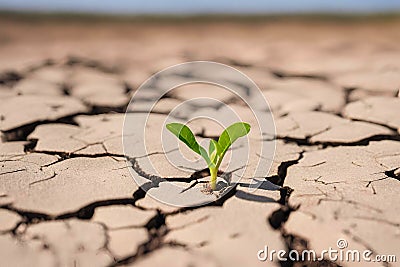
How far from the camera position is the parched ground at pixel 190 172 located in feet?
4.15

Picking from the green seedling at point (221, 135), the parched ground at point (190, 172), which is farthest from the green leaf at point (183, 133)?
the parched ground at point (190, 172)

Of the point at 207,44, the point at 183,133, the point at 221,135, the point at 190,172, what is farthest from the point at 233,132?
the point at 207,44

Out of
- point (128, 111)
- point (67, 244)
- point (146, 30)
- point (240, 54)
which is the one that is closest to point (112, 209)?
point (67, 244)

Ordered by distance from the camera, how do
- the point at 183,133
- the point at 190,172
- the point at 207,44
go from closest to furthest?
the point at 183,133
the point at 190,172
the point at 207,44

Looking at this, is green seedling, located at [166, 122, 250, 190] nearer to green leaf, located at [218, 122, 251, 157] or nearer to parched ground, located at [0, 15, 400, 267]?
green leaf, located at [218, 122, 251, 157]

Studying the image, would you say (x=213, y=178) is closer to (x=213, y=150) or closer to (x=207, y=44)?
(x=213, y=150)

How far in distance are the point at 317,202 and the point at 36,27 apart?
430 cm

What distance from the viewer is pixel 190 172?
1.71 m

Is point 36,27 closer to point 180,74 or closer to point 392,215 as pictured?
point 180,74

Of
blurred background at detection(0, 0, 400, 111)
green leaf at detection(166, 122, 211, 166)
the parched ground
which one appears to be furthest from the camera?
blurred background at detection(0, 0, 400, 111)

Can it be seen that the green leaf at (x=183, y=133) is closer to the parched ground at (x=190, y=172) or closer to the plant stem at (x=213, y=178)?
the plant stem at (x=213, y=178)

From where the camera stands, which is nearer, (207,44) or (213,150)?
(213,150)

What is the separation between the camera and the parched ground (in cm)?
126

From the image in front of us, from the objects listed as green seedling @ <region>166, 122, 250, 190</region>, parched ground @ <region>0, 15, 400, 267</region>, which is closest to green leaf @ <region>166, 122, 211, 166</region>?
green seedling @ <region>166, 122, 250, 190</region>
